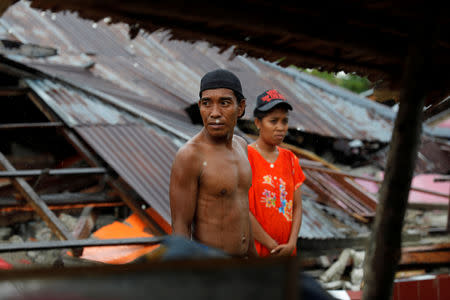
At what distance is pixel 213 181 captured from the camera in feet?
8.76

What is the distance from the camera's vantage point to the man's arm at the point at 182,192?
259 centimetres

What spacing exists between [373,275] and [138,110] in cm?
547

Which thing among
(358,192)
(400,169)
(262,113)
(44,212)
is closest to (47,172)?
(44,212)

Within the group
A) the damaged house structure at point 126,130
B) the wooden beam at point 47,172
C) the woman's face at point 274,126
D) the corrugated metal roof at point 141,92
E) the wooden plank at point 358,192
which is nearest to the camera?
the woman's face at point 274,126

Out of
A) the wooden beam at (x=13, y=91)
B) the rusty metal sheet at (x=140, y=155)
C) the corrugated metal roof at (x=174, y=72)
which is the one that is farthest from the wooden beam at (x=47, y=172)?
the corrugated metal roof at (x=174, y=72)

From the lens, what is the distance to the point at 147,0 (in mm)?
1790

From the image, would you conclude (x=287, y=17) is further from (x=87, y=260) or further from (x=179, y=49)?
(x=179, y=49)

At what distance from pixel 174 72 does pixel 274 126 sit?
7012 millimetres

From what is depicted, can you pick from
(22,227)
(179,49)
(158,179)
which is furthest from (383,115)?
(22,227)

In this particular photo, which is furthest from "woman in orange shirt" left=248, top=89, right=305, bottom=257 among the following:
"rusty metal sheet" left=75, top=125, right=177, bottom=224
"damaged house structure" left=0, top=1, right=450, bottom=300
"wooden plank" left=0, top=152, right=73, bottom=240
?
"wooden plank" left=0, top=152, right=73, bottom=240

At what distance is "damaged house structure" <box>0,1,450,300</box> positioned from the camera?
5598 mm

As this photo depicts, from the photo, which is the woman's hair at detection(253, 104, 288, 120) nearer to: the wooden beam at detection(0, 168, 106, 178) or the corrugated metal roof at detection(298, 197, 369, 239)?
the corrugated metal roof at detection(298, 197, 369, 239)

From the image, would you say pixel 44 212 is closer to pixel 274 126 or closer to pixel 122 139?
pixel 122 139

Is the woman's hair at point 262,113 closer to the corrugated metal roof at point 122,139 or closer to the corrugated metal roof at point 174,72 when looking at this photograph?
the corrugated metal roof at point 122,139
